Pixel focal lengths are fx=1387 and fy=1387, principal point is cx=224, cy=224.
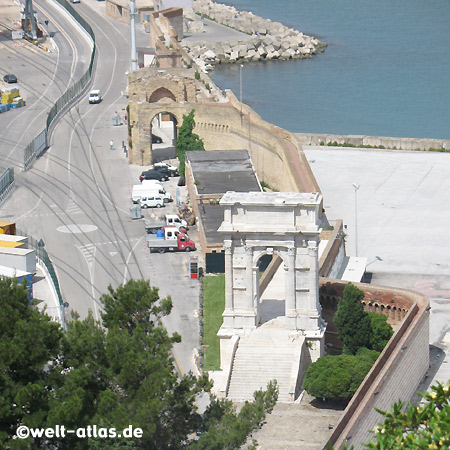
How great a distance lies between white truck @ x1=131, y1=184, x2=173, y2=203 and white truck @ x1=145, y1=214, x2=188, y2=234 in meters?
5.88

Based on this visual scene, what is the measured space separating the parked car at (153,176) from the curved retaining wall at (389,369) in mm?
32831

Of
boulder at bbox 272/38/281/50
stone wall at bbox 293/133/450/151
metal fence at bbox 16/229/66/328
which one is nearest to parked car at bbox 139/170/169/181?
stone wall at bbox 293/133/450/151

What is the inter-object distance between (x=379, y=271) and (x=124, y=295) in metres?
33.2

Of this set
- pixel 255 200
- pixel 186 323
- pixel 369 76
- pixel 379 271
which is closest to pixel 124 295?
pixel 255 200

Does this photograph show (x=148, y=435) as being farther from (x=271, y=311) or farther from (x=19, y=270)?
(x=19, y=270)

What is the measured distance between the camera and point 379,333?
199 ft

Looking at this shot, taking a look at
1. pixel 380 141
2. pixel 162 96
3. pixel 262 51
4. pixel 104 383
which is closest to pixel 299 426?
pixel 104 383

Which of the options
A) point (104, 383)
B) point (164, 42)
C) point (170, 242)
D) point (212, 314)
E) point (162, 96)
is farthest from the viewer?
point (164, 42)

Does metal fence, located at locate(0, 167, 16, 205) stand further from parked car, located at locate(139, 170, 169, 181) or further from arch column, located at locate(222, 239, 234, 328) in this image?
arch column, located at locate(222, 239, 234, 328)

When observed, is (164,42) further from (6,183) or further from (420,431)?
(420,431)

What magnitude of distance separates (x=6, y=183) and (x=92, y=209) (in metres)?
7.82

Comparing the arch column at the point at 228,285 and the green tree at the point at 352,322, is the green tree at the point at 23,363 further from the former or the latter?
the green tree at the point at 352,322

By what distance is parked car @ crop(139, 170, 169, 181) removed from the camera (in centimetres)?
9475

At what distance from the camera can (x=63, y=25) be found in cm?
14888
